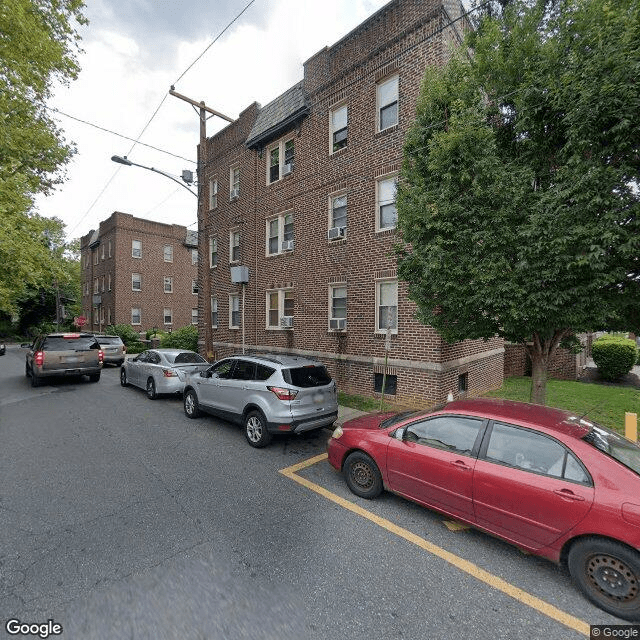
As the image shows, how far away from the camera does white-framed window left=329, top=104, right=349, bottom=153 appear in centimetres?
1120

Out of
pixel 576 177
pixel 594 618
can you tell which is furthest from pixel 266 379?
pixel 576 177

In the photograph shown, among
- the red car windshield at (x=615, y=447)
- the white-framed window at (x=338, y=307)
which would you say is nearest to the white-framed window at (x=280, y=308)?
the white-framed window at (x=338, y=307)

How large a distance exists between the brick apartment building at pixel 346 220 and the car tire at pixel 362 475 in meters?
4.76

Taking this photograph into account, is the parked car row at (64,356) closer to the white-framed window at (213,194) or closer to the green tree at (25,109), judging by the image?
the green tree at (25,109)

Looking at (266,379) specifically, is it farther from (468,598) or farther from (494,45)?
(494,45)

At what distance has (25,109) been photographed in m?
10.4

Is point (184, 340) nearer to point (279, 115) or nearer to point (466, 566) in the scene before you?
point (279, 115)

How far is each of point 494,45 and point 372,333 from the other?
686cm

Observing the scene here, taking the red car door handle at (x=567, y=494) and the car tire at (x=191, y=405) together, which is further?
the car tire at (x=191, y=405)

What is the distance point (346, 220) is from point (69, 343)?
10.7m

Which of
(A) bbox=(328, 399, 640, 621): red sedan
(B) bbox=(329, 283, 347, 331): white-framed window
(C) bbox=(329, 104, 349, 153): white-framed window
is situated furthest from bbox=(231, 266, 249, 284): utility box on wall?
(A) bbox=(328, 399, 640, 621): red sedan

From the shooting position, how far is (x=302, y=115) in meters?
12.4

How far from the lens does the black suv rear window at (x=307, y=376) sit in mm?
6286

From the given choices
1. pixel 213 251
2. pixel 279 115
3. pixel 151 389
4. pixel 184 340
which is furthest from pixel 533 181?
pixel 184 340
